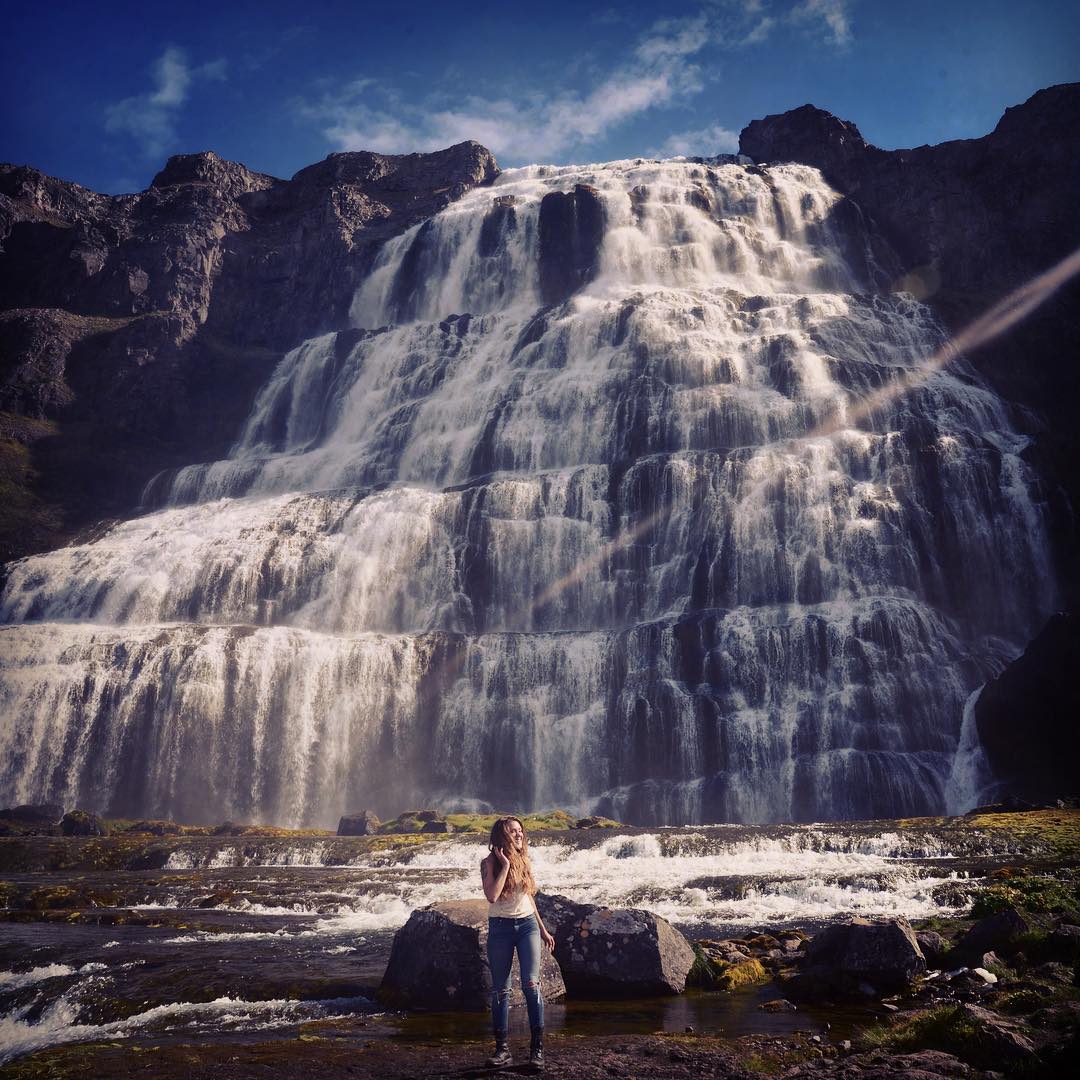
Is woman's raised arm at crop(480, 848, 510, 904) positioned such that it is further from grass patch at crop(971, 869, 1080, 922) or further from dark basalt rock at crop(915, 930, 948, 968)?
grass patch at crop(971, 869, 1080, 922)

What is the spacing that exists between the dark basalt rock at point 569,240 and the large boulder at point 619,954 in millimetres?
84861

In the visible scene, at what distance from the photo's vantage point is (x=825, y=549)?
53.1m

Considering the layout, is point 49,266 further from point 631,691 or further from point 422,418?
point 631,691

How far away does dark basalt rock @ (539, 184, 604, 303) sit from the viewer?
308 ft

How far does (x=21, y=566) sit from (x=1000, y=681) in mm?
65167

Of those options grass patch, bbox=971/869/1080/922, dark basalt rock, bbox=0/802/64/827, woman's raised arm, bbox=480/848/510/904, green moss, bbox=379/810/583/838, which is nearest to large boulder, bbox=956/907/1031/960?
grass patch, bbox=971/869/1080/922

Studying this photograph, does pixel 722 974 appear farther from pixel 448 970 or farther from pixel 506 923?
pixel 506 923

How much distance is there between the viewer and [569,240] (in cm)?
9575

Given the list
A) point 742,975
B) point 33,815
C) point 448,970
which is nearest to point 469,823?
point 33,815

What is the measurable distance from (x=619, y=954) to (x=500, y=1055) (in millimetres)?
4463

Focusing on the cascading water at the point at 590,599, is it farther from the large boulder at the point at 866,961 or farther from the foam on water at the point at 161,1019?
the foam on water at the point at 161,1019

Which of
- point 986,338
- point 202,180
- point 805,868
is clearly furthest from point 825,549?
point 202,180

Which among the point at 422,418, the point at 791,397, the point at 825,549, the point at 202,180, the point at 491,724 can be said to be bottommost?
the point at 491,724

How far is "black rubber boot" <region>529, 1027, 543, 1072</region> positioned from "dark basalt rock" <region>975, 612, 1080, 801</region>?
1469 inches
